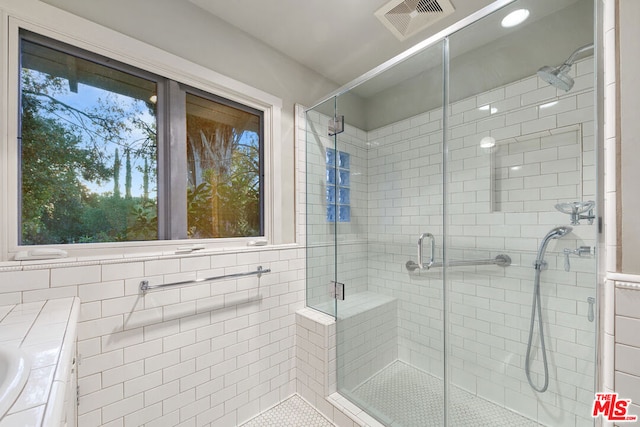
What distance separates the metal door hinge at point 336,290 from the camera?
198cm

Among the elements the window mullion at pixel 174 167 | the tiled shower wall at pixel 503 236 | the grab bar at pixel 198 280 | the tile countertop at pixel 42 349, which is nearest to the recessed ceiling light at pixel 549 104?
the tiled shower wall at pixel 503 236

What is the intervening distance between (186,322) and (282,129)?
57.6 inches

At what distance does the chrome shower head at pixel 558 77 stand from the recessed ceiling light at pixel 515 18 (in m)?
0.31

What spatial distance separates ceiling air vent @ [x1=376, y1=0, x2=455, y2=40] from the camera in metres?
1.53

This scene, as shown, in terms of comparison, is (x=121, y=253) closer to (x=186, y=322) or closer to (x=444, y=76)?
(x=186, y=322)

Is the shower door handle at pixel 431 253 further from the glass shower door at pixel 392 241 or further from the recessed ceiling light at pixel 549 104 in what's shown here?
the recessed ceiling light at pixel 549 104

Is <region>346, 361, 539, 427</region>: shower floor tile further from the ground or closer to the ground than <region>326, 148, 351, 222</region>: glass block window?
closer to the ground

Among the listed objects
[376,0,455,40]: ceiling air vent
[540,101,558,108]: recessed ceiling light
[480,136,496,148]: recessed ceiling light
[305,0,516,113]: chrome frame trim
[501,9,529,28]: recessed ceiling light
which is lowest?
[480,136,496,148]: recessed ceiling light

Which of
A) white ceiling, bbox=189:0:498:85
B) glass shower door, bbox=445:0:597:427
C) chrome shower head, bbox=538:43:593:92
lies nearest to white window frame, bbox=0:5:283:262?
white ceiling, bbox=189:0:498:85

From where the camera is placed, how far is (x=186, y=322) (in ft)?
4.93

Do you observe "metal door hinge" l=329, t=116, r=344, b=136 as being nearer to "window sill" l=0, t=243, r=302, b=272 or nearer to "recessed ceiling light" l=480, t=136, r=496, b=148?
"recessed ceiling light" l=480, t=136, r=496, b=148

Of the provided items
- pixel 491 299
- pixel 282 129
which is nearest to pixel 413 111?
pixel 282 129

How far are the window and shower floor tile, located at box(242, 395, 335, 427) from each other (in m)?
1.23

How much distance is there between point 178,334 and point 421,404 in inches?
60.7
